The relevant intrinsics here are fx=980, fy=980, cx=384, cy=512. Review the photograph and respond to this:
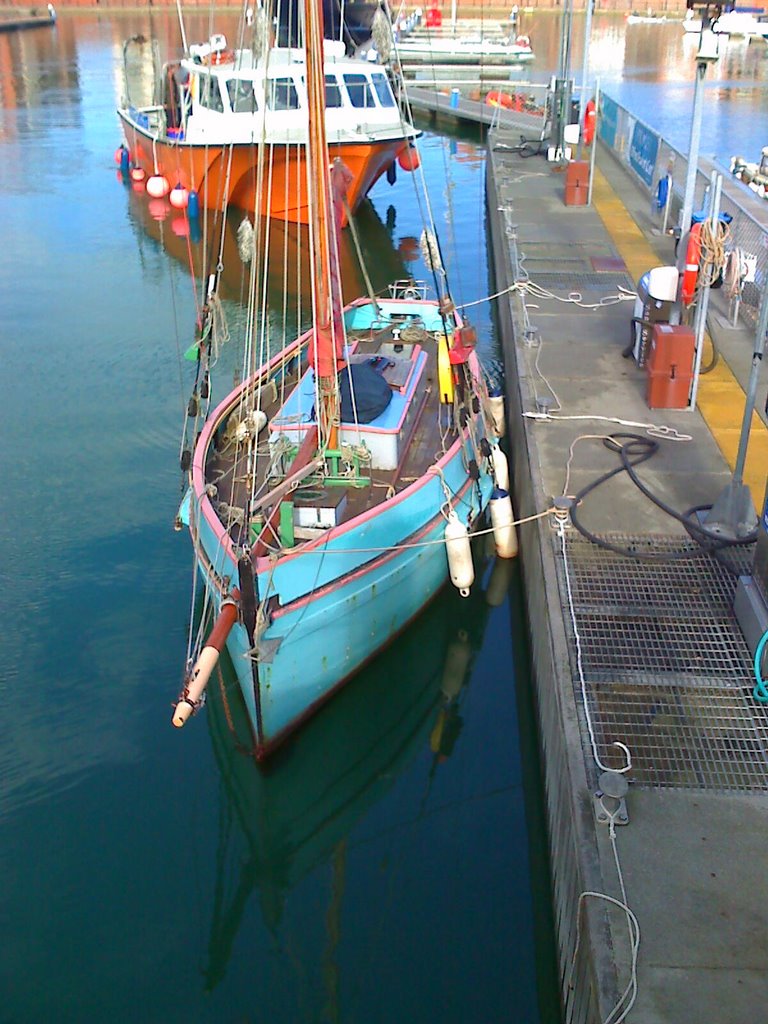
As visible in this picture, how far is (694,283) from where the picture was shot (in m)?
12.3

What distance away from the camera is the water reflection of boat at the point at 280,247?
25000 mm

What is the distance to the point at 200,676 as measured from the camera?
763 centimetres

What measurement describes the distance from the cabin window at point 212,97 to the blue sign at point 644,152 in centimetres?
1115

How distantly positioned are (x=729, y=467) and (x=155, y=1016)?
8.00 meters

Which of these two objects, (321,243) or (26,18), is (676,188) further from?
(26,18)

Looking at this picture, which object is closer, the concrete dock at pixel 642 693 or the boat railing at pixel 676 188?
Result: the concrete dock at pixel 642 693

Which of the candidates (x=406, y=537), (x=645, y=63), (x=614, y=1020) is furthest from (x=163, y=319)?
(x=645, y=63)

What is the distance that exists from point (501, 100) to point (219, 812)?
36968 millimetres

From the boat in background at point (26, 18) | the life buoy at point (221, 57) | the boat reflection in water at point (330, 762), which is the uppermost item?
the boat in background at point (26, 18)

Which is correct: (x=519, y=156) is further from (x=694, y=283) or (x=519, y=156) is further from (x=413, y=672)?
(x=413, y=672)

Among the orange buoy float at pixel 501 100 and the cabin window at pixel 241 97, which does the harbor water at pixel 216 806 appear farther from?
the orange buoy float at pixel 501 100

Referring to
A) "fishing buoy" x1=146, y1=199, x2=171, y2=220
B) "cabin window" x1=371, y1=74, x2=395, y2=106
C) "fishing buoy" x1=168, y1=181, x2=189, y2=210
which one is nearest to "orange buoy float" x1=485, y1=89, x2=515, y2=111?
"cabin window" x1=371, y1=74, x2=395, y2=106

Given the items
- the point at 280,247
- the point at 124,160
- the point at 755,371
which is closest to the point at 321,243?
the point at 755,371

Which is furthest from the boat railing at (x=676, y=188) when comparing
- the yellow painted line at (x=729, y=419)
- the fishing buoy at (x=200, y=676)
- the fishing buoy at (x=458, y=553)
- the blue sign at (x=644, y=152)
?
the fishing buoy at (x=200, y=676)
